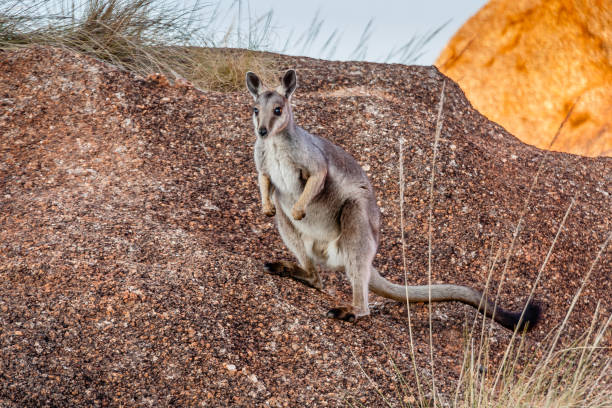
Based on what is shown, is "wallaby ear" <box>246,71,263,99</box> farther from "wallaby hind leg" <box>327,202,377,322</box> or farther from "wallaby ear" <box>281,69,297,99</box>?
"wallaby hind leg" <box>327,202,377,322</box>

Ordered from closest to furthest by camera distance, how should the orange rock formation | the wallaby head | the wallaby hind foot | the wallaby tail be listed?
the wallaby head
the wallaby tail
the wallaby hind foot
the orange rock formation

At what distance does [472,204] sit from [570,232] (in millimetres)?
1074

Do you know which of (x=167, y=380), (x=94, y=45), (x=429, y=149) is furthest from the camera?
(x=94, y=45)

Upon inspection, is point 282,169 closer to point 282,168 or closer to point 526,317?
point 282,168

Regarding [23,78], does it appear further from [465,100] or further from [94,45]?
[465,100]

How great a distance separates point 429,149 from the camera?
280 inches

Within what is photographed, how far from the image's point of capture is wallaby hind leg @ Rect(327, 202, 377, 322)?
4496 mm

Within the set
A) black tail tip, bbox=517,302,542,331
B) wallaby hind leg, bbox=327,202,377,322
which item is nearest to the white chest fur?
wallaby hind leg, bbox=327,202,377,322

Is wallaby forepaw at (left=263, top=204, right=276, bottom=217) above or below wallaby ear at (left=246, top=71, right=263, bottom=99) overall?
below

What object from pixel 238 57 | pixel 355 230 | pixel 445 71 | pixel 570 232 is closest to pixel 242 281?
pixel 355 230

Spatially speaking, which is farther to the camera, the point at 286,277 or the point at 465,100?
the point at 465,100

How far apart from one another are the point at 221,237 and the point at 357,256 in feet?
4.90

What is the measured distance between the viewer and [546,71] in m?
8.98

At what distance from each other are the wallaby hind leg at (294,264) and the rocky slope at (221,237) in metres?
0.08
